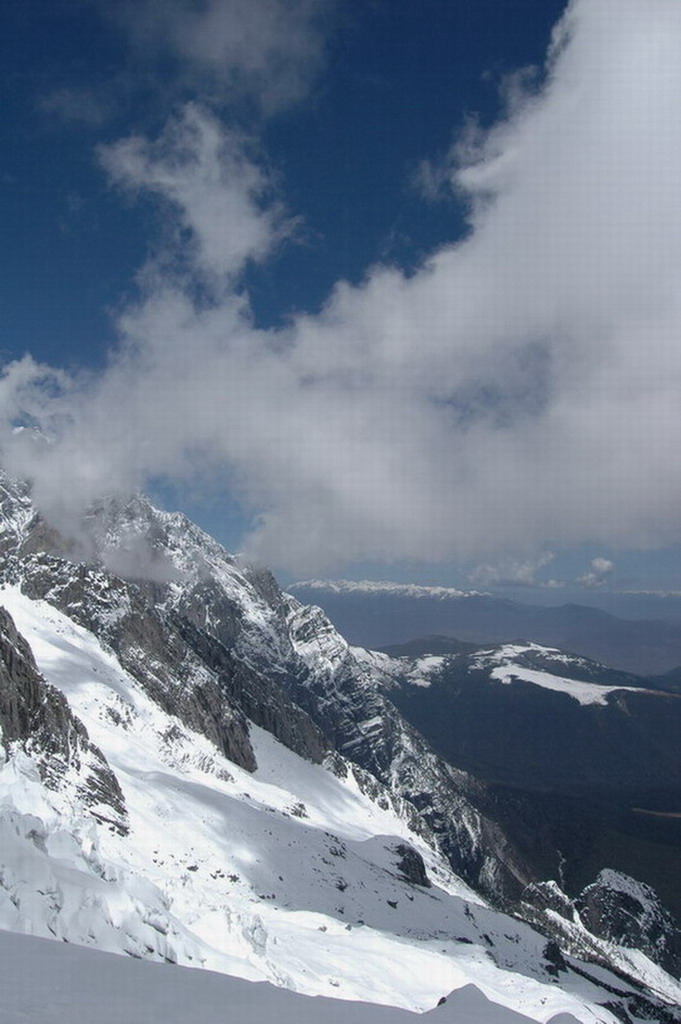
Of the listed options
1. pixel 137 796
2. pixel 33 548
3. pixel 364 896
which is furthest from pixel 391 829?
pixel 33 548

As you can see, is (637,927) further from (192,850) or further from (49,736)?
(49,736)

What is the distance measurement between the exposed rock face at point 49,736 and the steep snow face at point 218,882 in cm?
305

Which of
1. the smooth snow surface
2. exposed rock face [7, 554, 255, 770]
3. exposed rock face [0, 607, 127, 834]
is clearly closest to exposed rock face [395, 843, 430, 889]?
exposed rock face [7, 554, 255, 770]

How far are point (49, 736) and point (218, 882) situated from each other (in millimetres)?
20849

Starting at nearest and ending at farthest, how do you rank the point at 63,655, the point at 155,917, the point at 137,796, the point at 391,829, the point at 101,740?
1. the point at 155,917
2. the point at 137,796
3. the point at 101,740
4. the point at 63,655
5. the point at 391,829

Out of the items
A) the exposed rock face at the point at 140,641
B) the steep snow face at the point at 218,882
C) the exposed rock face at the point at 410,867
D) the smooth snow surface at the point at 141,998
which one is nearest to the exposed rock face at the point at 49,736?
the steep snow face at the point at 218,882

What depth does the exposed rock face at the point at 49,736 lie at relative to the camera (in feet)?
172

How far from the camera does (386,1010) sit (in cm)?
955

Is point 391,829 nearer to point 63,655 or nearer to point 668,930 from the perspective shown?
point 63,655

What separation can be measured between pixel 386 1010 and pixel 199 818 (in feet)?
214

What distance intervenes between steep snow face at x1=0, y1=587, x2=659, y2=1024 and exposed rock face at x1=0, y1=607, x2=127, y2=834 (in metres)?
3.05

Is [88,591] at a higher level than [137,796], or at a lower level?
higher

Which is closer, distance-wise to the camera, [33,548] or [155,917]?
[155,917]

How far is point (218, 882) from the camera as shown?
5200 cm
